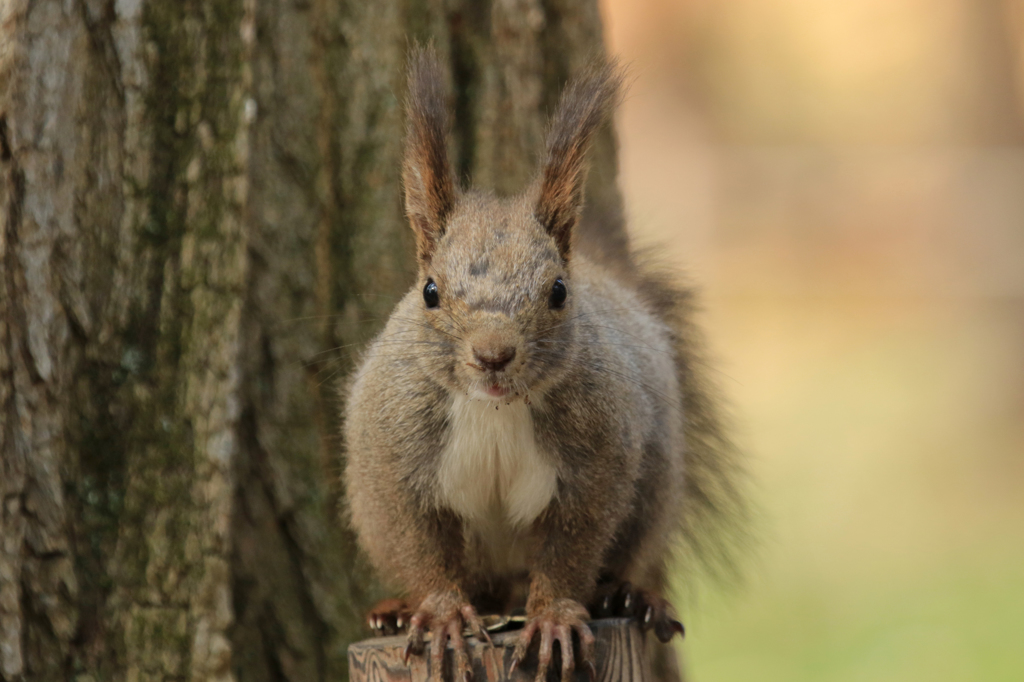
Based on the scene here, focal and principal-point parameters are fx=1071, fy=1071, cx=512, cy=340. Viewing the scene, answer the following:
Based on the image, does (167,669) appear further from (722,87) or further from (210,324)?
(722,87)

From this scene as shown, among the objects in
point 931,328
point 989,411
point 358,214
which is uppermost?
point 358,214

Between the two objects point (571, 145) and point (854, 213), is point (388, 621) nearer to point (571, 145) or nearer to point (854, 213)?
point (571, 145)

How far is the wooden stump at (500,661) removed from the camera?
1.80m

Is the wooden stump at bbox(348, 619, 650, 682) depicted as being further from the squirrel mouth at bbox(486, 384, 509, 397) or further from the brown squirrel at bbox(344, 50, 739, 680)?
the squirrel mouth at bbox(486, 384, 509, 397)

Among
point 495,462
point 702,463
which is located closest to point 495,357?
point 495,462

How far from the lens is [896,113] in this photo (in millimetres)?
6246

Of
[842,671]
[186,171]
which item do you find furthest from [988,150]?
[186,171]

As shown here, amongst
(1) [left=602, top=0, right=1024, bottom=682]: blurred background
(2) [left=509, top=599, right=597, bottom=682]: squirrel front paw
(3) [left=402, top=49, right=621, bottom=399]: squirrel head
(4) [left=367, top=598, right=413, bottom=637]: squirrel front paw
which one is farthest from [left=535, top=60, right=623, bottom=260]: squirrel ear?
(1) [left=602, top=0, right=1024, bottom=682]: blurred background

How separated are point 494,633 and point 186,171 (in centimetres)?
119

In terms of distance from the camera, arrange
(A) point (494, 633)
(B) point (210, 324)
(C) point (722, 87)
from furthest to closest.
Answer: (C) point (722, 87) → (B) point (210, 324) → (A) point (494, 633)

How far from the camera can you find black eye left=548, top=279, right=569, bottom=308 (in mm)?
1898

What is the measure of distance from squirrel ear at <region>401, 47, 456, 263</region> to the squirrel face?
0.10 ft

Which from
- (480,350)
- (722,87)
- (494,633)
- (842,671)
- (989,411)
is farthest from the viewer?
(722,87)

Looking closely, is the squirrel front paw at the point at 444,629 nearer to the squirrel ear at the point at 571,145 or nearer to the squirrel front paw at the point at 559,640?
the squirrel front paw at the point at 559,640
